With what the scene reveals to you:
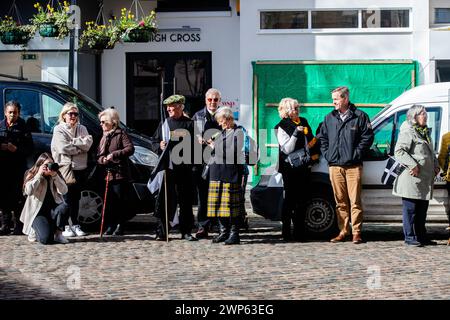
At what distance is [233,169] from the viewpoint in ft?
41.4

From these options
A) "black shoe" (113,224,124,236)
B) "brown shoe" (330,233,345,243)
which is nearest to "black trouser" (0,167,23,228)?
"black shoe" (113,224,124,236)

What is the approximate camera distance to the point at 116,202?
13555mm

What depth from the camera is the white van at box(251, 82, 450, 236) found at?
12.9 m

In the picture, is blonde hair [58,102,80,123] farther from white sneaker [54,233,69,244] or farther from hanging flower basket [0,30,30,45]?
hanging flower basket [0,30,30,45]

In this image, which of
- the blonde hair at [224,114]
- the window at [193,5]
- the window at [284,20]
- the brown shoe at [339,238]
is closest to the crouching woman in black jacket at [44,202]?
the blonde hair at [224,114]

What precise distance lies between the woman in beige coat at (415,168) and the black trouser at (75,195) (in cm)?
435

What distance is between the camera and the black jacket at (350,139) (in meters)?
12.5

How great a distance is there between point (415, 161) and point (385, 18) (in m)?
9.35

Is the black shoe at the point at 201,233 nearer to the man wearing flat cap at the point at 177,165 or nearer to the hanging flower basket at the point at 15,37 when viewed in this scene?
the man wearing flat cap at the point at 177,165

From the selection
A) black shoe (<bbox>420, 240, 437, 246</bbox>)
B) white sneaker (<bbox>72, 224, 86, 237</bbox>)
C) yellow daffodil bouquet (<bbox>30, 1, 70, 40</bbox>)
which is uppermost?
yellow daffodil bouquet (<bbox>30, 1, 70, 40</bbox>)

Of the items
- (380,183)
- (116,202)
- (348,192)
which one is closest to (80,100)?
(116,202)

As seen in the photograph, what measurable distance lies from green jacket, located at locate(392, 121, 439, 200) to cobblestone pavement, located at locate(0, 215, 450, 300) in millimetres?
720
